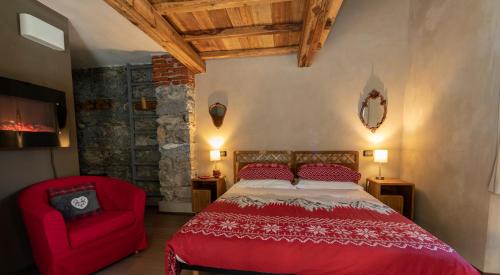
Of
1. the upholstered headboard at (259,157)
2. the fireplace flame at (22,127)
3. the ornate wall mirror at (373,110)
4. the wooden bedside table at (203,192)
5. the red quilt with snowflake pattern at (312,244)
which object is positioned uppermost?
the ornate wall mirror at (373,110)

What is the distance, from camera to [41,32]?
7.26 feet

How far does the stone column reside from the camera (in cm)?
347

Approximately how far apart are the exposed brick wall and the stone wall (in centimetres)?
60

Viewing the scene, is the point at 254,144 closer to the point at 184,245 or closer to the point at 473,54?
the point at 184,245

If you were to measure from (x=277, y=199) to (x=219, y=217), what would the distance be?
0.77 m

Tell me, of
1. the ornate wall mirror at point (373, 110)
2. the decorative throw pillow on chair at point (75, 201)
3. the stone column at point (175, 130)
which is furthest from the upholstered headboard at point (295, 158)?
the decorative throw pillow on chair at point (75, 201)

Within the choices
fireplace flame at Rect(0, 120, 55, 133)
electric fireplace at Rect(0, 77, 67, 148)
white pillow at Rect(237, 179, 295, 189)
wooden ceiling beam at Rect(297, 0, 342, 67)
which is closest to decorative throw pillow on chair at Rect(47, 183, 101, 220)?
electric fireplace at Rect(0, 77, 67, 148)

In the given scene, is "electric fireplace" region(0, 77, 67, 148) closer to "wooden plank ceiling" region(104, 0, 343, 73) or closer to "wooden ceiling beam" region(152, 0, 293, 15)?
"wooden plank ceiling" region(104, 0, 343, 73)

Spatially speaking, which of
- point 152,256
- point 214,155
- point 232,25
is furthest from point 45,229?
point 232,25

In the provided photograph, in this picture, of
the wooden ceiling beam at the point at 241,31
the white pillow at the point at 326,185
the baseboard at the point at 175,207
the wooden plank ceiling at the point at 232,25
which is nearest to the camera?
the wooden plank ceiling at the point at 232,25

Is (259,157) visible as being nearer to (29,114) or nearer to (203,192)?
(203,192)

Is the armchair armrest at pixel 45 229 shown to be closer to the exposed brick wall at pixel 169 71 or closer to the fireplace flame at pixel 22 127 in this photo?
the fireplace flame at pixel 22 127

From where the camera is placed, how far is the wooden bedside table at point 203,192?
332 cm

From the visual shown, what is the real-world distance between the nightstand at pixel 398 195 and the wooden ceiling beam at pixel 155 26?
3.38 meters
